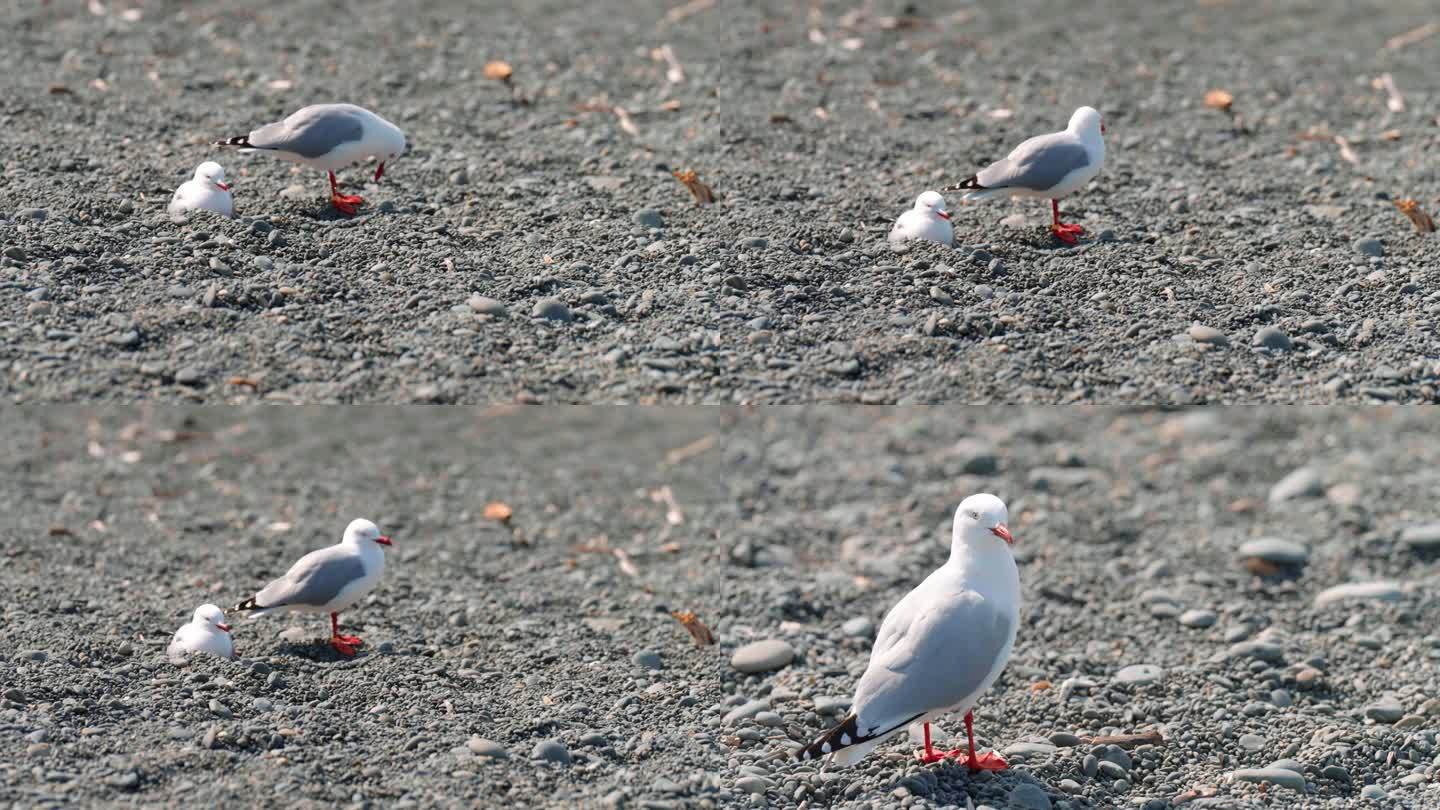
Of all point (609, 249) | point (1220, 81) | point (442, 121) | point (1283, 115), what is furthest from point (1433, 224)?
point (442, 121)

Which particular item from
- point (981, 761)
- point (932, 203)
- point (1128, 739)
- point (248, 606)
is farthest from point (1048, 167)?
point (248, 606)

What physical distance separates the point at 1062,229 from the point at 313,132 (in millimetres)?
3369

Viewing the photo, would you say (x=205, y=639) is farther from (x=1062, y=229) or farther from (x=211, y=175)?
(x=1062, y=229)

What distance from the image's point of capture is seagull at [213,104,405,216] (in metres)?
7.40

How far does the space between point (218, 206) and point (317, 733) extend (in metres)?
2.38

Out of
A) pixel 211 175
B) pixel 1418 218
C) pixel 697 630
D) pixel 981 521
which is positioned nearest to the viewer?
pixel 981 521

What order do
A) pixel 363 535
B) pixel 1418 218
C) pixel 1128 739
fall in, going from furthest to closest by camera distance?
pixel 1418 218 → pixel 363 535 → pixel 1128 739

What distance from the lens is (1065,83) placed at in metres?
10.1

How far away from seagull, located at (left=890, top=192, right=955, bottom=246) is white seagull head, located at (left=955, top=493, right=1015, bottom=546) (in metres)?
1.40

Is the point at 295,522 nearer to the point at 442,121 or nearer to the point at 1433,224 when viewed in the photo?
the point at 442,121

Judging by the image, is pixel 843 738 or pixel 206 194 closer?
pixel 843 738

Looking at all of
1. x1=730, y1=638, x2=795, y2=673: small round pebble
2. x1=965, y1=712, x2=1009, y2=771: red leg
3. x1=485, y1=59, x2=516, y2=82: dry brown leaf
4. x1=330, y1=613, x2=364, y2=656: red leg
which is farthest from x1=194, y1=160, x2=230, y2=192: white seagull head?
x1=965, y1=712, x2=1009, y2=771: red leg

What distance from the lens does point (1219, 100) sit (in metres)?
9.74

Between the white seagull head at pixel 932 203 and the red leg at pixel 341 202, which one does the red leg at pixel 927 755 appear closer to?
the white seagull head at pixel 932 203
